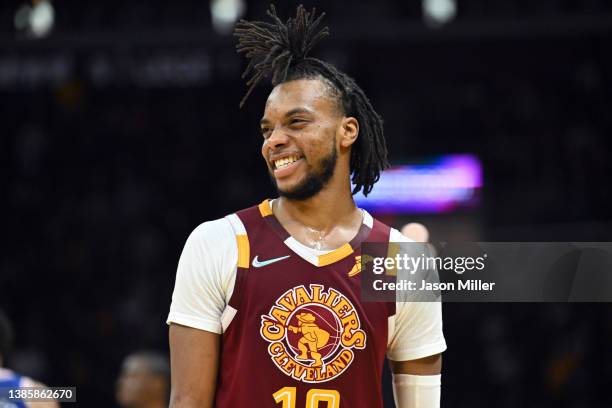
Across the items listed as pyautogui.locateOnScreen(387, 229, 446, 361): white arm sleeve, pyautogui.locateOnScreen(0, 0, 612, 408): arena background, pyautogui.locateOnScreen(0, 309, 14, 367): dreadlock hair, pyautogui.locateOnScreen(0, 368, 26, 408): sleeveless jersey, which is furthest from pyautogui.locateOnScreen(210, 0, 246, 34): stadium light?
pyautogui.locateOnScreen(387, 229, 446, 361): white arm sleeve

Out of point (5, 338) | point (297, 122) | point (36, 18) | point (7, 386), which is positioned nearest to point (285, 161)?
point (297, 122)

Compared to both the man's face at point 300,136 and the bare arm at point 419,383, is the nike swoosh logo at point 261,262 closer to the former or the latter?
the man's face at point 300,136

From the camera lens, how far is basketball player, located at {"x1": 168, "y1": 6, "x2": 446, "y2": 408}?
8.66 ft

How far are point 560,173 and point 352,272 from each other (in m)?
8.98

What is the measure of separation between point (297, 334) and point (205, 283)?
30 cm

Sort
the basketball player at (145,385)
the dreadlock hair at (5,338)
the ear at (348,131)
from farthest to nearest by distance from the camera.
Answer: the basketball player at (145,385)
the dreadlock hair at (5,338)
the ear at (348,131)

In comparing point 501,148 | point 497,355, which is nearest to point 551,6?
point 501,148

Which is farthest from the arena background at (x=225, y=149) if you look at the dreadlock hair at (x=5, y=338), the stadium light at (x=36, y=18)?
the dreadlock hair at (x=5, y=338)

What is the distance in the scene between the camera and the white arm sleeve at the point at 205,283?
2.65 m

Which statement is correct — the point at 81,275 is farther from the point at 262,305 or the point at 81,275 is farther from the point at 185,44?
the point at 262,305

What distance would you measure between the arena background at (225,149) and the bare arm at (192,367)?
6.62m

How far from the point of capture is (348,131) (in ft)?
9.66

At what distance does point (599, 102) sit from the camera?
11.7m

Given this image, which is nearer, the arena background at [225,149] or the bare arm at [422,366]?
the bare arm at [422,366]
